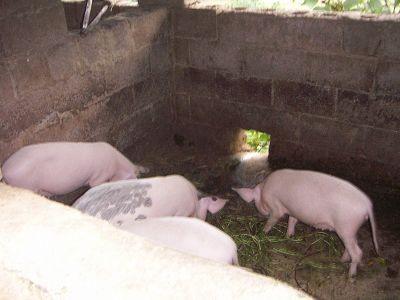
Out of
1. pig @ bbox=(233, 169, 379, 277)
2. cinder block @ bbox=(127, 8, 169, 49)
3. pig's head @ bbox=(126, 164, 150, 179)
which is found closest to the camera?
pig @ bbox=(233, 169, 379, 277)

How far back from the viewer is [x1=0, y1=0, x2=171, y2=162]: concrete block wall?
3.24 meters

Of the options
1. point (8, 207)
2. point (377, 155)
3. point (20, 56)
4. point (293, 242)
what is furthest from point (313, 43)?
point (8, 207)

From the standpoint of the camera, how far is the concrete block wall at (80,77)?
324 cm

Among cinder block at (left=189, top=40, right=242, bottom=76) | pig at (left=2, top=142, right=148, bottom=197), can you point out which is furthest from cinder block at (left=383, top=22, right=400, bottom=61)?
pig at (left=2, top=142, right=148, bottom=197)

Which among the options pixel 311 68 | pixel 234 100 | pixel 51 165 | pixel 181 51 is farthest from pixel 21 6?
pixel 311 68

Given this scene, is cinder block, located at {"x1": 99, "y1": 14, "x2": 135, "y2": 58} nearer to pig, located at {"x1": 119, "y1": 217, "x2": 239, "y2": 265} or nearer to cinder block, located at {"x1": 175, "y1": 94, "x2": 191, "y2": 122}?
cinder block, located at {"x1": 175, "y1": 94, "x2": 191, "y2": 122}

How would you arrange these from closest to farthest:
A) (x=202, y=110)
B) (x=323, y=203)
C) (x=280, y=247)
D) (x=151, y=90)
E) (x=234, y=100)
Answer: (x=323, y=203), (x=280, y=247), (x=234, y=100), (x=151, y=90), (x=202, y=110)

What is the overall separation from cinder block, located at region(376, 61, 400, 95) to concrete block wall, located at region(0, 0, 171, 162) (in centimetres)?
221

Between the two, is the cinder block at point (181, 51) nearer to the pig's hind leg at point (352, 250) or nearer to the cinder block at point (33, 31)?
the cinder block at point (33, 31)

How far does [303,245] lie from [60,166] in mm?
2130

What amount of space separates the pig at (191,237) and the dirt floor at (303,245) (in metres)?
1.18

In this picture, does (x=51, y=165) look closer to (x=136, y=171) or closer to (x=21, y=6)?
(x=136, y=171)

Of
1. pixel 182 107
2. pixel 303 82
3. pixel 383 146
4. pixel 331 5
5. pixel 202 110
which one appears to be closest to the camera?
pixel 383 146

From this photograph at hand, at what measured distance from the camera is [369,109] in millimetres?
3873
